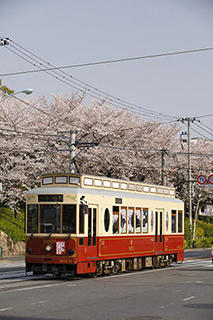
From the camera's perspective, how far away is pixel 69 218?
2012cm

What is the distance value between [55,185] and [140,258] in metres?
5.69

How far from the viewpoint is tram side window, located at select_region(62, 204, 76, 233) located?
20.0 m

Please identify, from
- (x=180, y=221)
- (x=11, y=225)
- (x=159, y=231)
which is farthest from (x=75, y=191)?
(x=11, y=225)

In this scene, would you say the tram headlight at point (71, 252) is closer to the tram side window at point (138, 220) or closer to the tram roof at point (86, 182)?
the tram roof at point (86, 182)

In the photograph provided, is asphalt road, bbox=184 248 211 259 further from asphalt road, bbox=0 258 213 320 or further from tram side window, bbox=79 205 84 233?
tram side window, bbox=79 205 84 233

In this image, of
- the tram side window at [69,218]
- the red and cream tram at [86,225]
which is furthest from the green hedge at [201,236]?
the tram side window at [69,218]

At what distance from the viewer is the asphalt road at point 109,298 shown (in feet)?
39.0

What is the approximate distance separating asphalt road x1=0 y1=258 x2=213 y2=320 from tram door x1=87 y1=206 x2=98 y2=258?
0.94 meters

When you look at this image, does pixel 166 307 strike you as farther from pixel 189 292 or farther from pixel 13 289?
pixel 13 289

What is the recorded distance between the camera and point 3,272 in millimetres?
23953

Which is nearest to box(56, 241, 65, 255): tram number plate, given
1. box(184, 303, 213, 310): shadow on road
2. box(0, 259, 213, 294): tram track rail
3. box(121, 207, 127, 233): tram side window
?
box(0, 259, 213, 294): tram track rail

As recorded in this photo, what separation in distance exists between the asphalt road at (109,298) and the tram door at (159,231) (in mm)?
3451

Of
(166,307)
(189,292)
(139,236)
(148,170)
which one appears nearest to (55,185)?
(139,236)

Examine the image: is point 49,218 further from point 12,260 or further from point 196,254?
point 196,254
